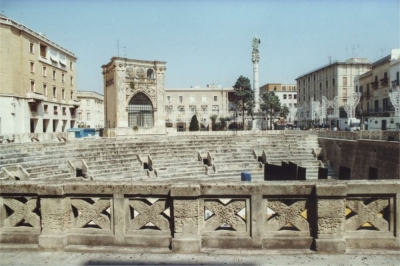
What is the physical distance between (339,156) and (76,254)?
27.0 metres

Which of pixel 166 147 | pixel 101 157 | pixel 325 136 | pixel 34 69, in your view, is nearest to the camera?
pixel 101 157

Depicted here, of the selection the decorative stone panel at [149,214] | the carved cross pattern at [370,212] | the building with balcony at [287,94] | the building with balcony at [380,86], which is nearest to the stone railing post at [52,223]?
the decorative stone panel at [149,214]

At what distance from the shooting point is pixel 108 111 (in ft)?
154

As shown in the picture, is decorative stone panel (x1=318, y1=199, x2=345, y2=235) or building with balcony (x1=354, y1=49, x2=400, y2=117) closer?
decorative stone panel (x1=318, y1=199, x2=345, y2=235)

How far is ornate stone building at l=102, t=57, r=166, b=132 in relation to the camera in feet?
142

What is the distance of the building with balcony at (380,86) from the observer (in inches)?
1628

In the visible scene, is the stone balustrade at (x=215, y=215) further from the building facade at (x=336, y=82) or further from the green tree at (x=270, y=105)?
the green tree at (x=270, y=105)

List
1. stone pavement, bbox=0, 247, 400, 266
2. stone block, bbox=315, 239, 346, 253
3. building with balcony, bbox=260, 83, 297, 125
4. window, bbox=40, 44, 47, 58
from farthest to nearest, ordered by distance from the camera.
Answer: building with balcony, bbox=260, 83, 297, 125 → window, bbox=40, 44, 47, 58 → stone block, bbox=315, 239, 346, 253 → stone pavement, bbox=0, 247, 400, 266

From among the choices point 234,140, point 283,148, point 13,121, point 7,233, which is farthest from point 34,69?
point 7,233

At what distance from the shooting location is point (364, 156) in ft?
76.7

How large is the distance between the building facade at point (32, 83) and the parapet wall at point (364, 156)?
33.2 m

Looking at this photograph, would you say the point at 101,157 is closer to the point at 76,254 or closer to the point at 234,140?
the point at 234,140

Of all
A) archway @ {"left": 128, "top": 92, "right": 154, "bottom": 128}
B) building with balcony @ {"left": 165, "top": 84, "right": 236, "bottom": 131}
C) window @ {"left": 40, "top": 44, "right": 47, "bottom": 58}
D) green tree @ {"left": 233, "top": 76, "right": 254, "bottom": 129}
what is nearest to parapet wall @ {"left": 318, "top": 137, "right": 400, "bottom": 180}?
archway @ {"left": 128, "top": 92, "right": 154, "bottom": 128}

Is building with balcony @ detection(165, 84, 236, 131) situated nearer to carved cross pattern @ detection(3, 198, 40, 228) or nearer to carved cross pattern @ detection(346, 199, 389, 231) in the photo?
carved cross pattern @ detection(3, 198, 40, 228)
